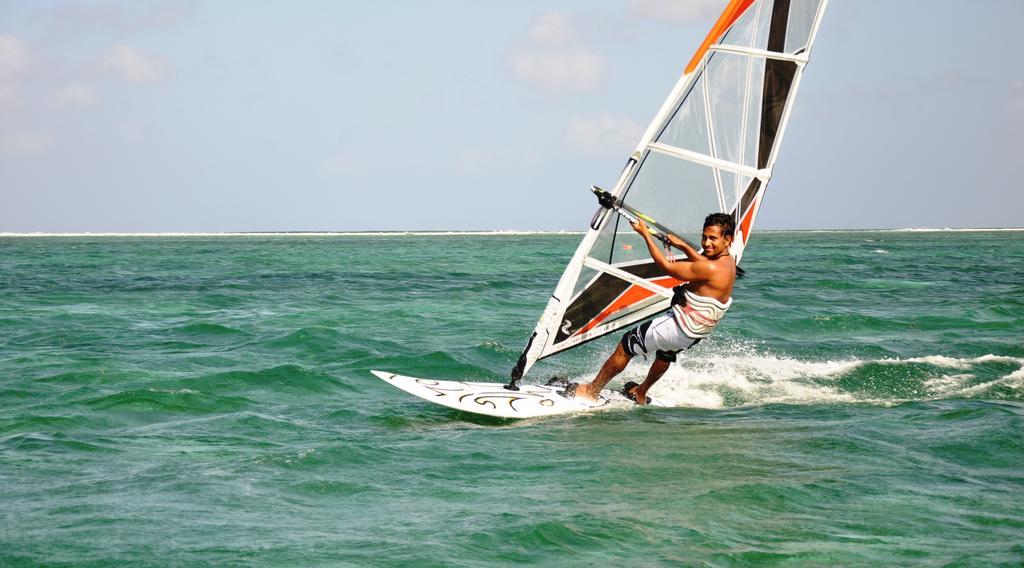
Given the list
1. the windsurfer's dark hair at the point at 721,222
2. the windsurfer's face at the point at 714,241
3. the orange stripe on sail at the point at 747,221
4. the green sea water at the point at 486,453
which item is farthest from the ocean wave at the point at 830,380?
the windsurfer's dark hair at the point at 721,222

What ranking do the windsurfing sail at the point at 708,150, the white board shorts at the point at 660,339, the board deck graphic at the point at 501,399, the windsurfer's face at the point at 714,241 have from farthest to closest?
the windsurfing sail at the point at 708,150 < the board deck graphic at the point at 501,399 < the white board shorts at the point at 660,339 < the windsurfer's face at the point at 714,241

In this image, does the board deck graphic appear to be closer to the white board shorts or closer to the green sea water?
the green sea water

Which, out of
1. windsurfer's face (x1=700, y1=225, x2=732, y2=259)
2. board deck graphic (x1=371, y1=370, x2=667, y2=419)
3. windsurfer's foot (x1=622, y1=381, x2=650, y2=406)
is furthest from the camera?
windsurfer's foot (x1=622, y1=381, x2=650, y2=406)

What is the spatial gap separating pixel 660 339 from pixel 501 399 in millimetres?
1375

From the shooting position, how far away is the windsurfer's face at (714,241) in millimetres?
7793

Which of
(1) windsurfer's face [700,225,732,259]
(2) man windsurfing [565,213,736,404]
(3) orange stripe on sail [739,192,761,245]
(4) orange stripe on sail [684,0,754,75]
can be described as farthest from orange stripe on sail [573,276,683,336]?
(4) orange stripe on sail [684,0,754,75]

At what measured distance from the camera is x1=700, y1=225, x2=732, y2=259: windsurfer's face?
7.79 m

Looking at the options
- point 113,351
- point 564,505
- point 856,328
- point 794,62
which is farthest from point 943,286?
point 564,505

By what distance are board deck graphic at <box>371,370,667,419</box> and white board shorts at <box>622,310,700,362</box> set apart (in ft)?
Answer: 2.20

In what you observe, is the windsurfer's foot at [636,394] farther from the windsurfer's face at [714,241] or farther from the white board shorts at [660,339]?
the windsurfer's face at [714,241]

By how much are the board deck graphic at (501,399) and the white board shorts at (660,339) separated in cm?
67

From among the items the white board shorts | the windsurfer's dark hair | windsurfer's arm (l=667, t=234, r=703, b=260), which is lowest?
the white board shorts

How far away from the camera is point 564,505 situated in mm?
5555

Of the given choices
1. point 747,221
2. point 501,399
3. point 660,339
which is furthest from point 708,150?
point 501,399
